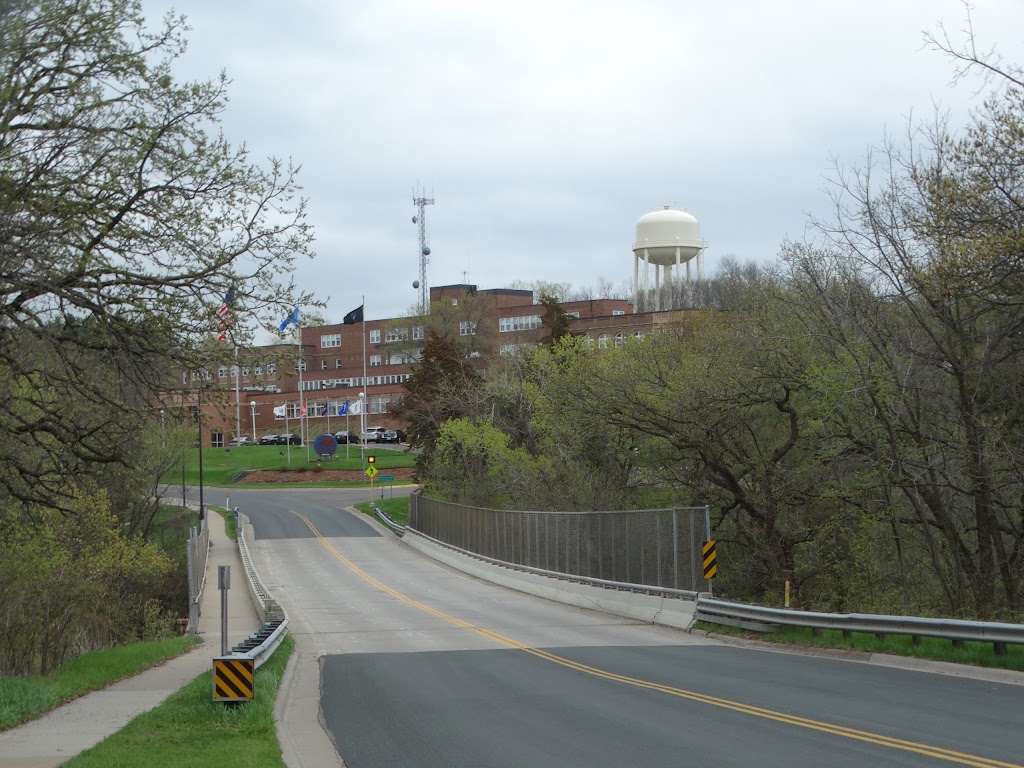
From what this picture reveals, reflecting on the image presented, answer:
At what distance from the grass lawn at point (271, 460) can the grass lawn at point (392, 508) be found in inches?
551

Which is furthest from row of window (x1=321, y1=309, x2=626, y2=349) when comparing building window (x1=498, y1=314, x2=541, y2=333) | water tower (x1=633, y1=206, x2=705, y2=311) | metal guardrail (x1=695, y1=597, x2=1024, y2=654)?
metal guardrail (x1=695, y1=597, x2=1024, y2=654)

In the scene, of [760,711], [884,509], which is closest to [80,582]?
[884,509]

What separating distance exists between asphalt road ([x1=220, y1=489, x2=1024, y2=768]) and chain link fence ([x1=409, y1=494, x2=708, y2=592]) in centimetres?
163

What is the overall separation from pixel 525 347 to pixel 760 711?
2020 inches

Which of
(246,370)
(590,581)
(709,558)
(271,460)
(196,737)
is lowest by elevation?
(590,581)

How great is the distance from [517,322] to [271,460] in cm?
3022

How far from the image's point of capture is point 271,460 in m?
118

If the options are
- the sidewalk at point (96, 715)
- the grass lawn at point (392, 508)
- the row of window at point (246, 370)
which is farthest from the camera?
the grass lawn at point (392, 508)

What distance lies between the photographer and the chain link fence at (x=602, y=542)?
89.7 ft

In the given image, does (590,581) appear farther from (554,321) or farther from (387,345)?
(387,345)

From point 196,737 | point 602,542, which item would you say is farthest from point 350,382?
point 196,737

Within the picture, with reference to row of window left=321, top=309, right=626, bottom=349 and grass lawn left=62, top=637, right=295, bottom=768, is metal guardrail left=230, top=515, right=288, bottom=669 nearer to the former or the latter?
grass lawn left=62, top=637, right=295, bottom=768

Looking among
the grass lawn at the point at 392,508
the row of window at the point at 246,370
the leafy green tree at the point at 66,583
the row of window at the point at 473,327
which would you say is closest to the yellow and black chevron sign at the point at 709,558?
the row of window at the point at 246,370

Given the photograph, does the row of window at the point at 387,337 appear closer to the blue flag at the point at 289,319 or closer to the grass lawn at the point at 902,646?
the grass lawn at the point at 902,646
